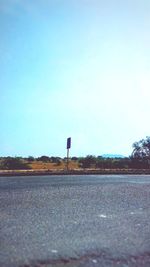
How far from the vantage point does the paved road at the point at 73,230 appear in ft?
15.5

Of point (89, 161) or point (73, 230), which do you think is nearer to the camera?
point (73, 230)

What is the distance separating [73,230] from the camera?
20.2 ft

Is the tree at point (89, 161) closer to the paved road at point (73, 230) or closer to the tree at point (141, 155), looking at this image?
the tree at point (141, 155)

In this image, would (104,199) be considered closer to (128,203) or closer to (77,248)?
(128,203)

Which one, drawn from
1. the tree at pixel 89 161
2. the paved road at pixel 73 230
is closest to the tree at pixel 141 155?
the tree at pixel 89 161

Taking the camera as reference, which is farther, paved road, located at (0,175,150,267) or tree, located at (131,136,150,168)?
tree, located at (131,136,150,168)

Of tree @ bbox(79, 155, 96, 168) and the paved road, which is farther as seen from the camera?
tree @ bbox(79, 155, 96, 168)

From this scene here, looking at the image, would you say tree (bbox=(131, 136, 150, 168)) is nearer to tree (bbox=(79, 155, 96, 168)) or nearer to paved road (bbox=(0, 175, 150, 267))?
tree (bbox=(79, 155, 96, 168))

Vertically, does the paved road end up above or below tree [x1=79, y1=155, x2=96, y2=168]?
below

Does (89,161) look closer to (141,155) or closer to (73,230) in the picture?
(141,155)

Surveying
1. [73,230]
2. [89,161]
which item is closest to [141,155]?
[89,161]

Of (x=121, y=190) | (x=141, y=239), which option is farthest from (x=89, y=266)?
(x=121, y=190)

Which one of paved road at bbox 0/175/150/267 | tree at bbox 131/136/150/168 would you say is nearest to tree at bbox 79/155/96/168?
tree at bbox 131/136/150/168

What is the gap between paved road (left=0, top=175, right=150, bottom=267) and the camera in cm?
474
